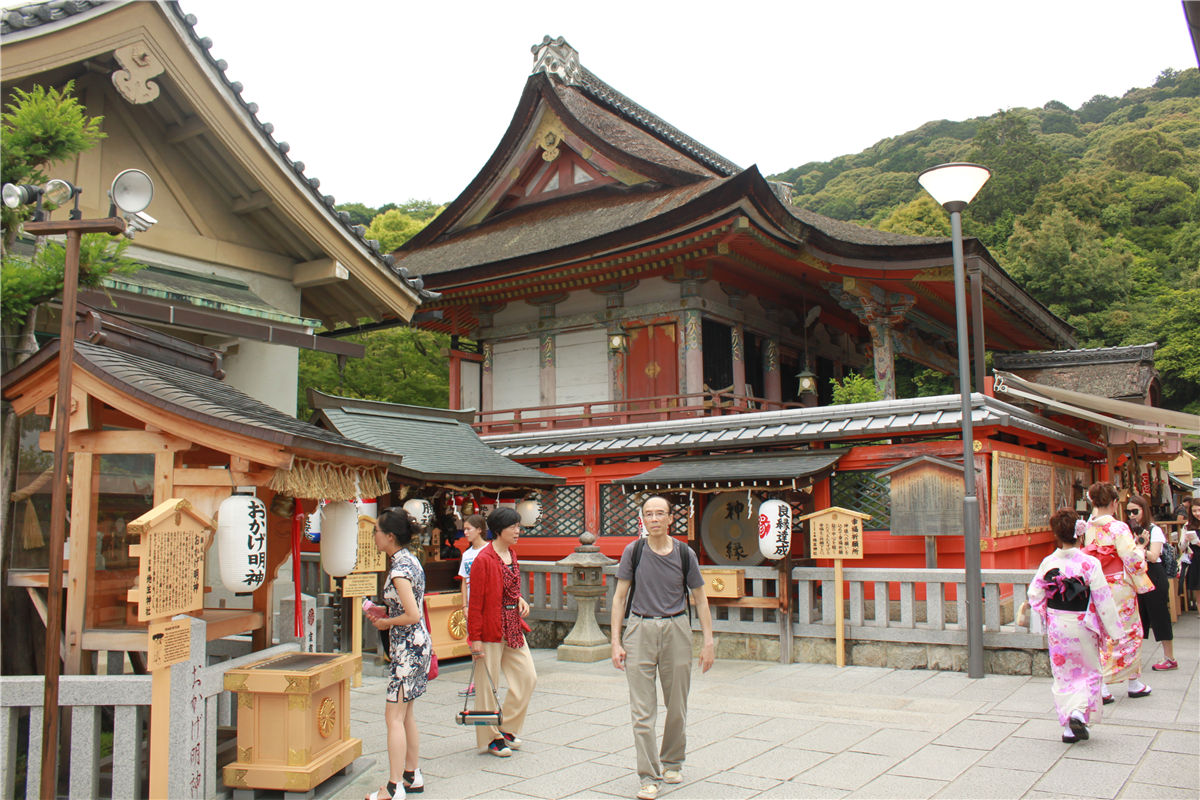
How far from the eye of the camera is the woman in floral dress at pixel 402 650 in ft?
16.8

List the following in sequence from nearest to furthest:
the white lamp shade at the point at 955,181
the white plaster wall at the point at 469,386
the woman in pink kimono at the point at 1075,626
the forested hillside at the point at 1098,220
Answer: the woman in pink kimono at the point at 1075,626 < the white lamp shade at the point at 955,181 < the white plaster wall at the point at 469,386 < the forested hillside at the point at 1098,220

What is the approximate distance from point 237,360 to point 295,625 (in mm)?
4381

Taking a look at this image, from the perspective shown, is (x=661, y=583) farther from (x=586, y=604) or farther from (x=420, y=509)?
(x=586, y=604)

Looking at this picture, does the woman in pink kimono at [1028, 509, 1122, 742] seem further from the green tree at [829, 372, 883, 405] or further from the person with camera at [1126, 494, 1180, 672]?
the green tree at [829, 372, 883, 405]

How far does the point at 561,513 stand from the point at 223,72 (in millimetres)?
8872

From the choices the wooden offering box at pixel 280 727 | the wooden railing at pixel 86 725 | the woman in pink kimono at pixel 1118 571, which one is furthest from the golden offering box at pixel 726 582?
the wooden railing at pixel 86 725

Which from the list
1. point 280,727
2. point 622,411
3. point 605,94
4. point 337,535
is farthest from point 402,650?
point 605,94

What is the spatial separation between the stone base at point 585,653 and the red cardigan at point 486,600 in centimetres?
431

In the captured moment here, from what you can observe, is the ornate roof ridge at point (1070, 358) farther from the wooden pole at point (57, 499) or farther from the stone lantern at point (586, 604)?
the wooden pole at point (57, 499)

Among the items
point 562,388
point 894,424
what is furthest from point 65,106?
point 562,388

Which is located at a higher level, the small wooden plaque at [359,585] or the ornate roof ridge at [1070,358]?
the ornate roof ridge at [1070,358]

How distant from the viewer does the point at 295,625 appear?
625cm

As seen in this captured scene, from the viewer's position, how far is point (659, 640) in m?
5.32

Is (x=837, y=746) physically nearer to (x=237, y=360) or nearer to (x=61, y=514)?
(x=61, y=514)
